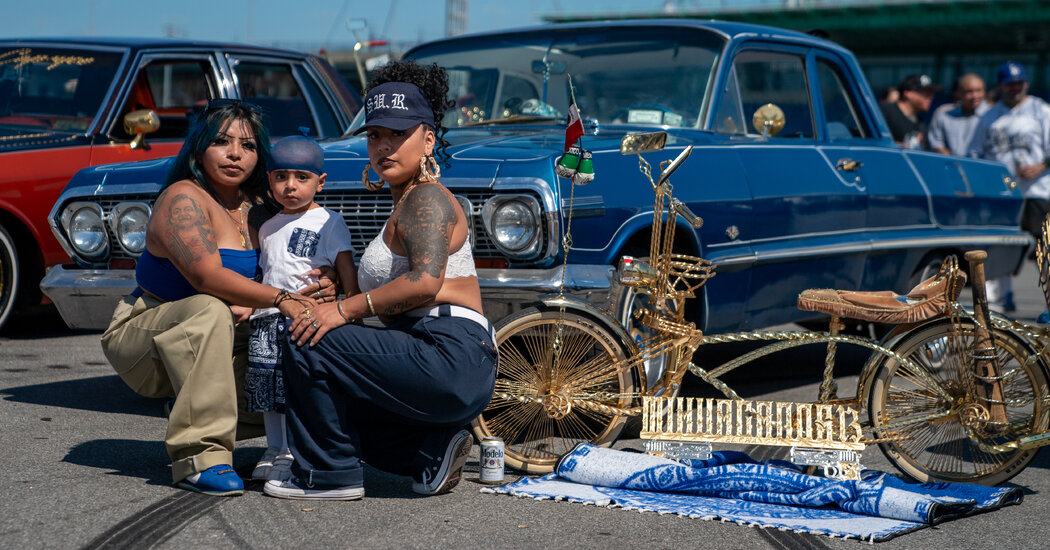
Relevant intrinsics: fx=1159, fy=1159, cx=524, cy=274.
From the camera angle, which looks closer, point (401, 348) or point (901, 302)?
point (401, 348)

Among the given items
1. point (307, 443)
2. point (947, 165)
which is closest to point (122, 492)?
point (307, 443)

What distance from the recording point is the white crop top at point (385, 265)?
3.84 meters

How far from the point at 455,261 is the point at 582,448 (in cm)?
90

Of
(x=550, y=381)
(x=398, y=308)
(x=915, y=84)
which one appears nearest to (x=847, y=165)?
(x=550, y=381)

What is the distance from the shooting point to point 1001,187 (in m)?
7.20

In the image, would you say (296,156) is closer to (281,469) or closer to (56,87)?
(281,469)

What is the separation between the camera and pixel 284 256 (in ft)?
13.2

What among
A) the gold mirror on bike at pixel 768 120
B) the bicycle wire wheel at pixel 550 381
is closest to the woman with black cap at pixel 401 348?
the bicycle wire wheel at pixel 550 381

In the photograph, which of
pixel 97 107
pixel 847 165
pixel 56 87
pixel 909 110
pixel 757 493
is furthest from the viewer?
pixel 909 110

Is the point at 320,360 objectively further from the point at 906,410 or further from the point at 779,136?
the point at 779,136

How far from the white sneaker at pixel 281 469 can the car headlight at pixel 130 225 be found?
1773mm

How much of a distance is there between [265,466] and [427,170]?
46.1 inches

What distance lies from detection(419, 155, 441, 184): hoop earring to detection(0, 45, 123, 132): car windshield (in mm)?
4096

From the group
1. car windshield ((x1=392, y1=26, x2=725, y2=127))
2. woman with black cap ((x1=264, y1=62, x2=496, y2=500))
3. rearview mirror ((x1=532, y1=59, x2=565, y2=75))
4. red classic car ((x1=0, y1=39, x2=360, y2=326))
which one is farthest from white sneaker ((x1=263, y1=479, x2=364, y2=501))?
red classic car ((x1=0, y1=39, x2=360, y2=326))
